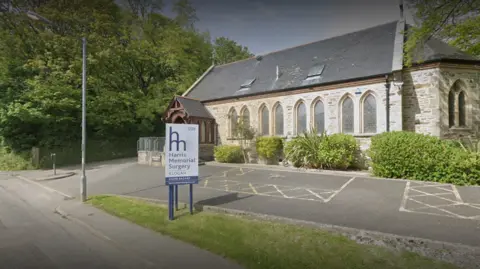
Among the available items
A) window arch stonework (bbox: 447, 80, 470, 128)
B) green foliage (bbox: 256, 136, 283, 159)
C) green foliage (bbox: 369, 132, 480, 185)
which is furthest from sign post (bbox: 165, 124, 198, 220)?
window arch stonework (bbox: 447, 80, 470, 128)

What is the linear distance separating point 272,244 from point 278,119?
15.4 metres

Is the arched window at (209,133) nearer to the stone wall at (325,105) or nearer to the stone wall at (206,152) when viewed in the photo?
the stone wall at (206,152)

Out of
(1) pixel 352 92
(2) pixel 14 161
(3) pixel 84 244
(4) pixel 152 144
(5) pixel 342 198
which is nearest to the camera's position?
(3) pixel 84 244

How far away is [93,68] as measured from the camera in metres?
23.6

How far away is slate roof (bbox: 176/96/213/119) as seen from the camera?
19891 millimetres

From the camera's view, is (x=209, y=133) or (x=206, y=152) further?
(x=209, y=133)

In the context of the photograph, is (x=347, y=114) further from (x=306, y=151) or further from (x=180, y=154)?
(x=180, y=154)

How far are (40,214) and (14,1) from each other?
2443 cm

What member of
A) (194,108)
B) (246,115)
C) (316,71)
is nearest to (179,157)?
(246,115)

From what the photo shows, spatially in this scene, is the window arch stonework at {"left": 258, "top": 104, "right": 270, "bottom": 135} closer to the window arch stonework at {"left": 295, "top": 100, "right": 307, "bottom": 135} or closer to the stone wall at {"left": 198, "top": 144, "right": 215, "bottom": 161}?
the window arch stonework at {"left": 295, "top": 100, "right": 307, "bottom": 135}

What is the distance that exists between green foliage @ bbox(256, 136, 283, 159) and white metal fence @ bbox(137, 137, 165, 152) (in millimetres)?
7555

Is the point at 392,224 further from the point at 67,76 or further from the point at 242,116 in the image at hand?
the point at 67,76

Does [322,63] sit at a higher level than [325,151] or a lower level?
higher

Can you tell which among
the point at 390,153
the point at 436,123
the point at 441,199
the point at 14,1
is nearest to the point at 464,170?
the point at 390,153
